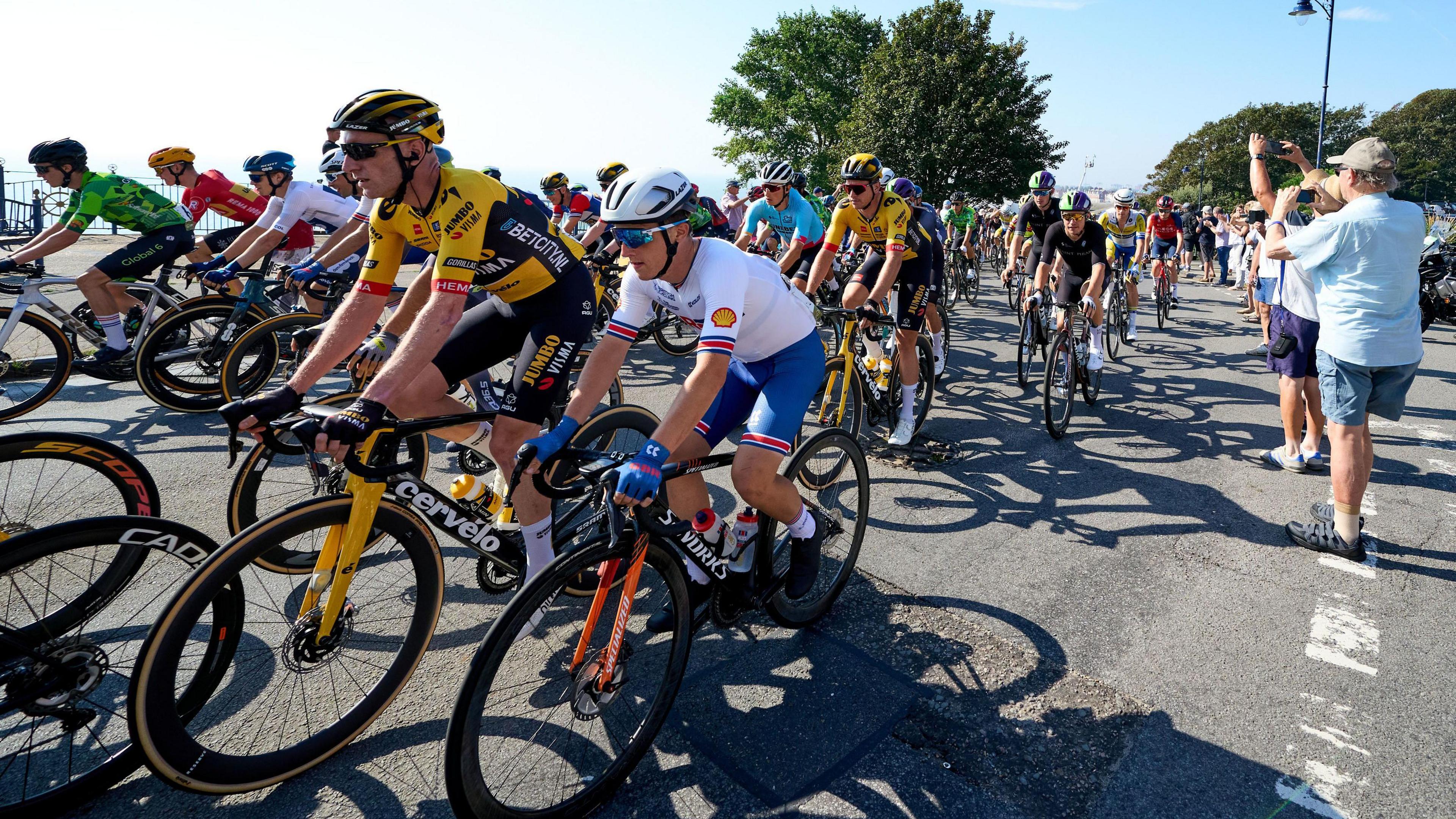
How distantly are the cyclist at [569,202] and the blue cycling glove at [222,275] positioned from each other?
17.1 feet

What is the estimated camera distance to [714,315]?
272 cm

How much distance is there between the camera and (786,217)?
9.09m

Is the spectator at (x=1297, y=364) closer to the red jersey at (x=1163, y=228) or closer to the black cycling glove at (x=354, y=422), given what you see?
the black cycling glove at (x=354, y=422)

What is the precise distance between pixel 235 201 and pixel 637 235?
756 centimetres

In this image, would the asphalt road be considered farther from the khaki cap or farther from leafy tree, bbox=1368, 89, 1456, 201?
leafy tree, bbox=1368, 89, 1456, 201

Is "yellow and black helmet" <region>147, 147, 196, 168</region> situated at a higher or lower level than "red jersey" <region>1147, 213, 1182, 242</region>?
higher

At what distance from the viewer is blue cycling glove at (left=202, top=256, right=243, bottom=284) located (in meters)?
6.21

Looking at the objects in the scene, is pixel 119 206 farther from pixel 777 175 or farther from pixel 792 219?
pixel 792 219

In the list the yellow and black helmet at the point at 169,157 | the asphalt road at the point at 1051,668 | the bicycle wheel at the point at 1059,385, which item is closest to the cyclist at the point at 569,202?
the yellow and black helmet at the point at 169,157

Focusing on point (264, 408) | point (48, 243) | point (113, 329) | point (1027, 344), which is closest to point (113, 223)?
point (48, 243)

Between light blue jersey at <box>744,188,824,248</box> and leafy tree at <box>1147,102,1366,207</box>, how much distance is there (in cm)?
6510

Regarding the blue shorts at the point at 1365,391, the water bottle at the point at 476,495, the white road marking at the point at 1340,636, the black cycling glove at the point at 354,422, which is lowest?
the white road marking at the point at 1340,636

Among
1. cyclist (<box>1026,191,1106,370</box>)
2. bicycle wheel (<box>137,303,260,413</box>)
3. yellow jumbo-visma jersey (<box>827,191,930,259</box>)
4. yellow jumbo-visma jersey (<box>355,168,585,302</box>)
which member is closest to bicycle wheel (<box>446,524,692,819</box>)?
yellow jumbo-visma jersey (<box>355,168,585,302</box>)

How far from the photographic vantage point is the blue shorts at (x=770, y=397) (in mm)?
3074
